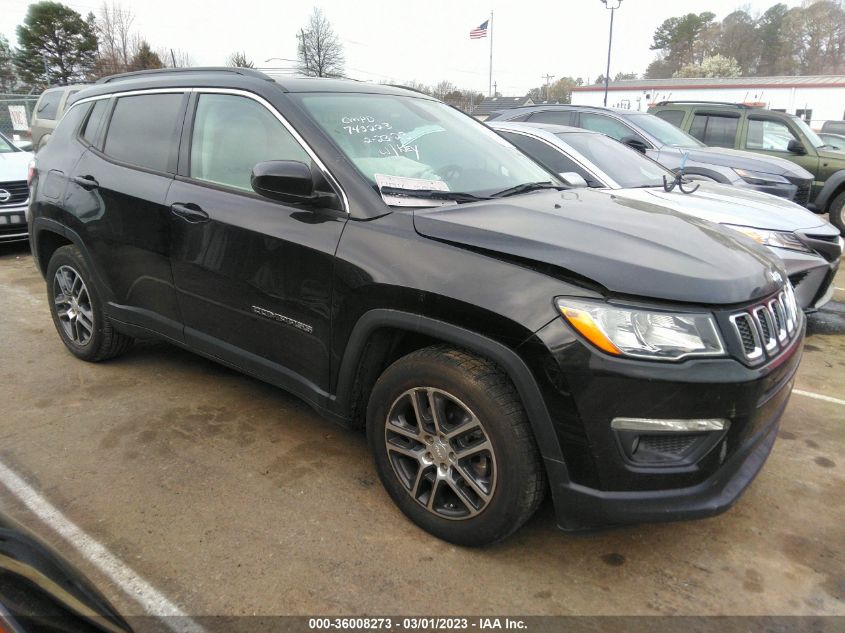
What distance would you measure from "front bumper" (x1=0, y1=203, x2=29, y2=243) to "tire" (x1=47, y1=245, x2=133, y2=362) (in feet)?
13.2

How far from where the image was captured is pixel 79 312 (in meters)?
4.14

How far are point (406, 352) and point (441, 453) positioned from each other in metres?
0.48

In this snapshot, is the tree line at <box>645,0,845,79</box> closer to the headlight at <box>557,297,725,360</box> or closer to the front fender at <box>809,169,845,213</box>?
the front fender at <box>809,169,845,213</box>

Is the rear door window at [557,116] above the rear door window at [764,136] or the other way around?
above

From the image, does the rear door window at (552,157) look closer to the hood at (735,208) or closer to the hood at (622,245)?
the hood at (735,208)

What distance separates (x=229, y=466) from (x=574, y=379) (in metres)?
1.84

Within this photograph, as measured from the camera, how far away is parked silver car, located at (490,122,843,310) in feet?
15.3

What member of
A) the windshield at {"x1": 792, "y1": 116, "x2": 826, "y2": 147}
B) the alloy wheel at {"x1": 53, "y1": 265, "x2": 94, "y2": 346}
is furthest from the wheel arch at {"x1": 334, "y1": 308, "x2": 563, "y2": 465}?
the windshield at {"x1": 792, "y1": 116, "x2": 826, "y2": 147}

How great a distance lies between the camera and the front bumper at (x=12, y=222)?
7449 millimetres

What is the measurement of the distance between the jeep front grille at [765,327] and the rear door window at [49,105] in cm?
1261

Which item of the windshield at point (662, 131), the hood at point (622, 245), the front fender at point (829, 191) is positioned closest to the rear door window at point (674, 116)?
the windshield at point (662, 131)

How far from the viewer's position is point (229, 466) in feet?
9.97

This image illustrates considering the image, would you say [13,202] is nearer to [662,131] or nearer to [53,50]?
[662,131]

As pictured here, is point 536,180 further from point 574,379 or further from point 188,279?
point 188,279
